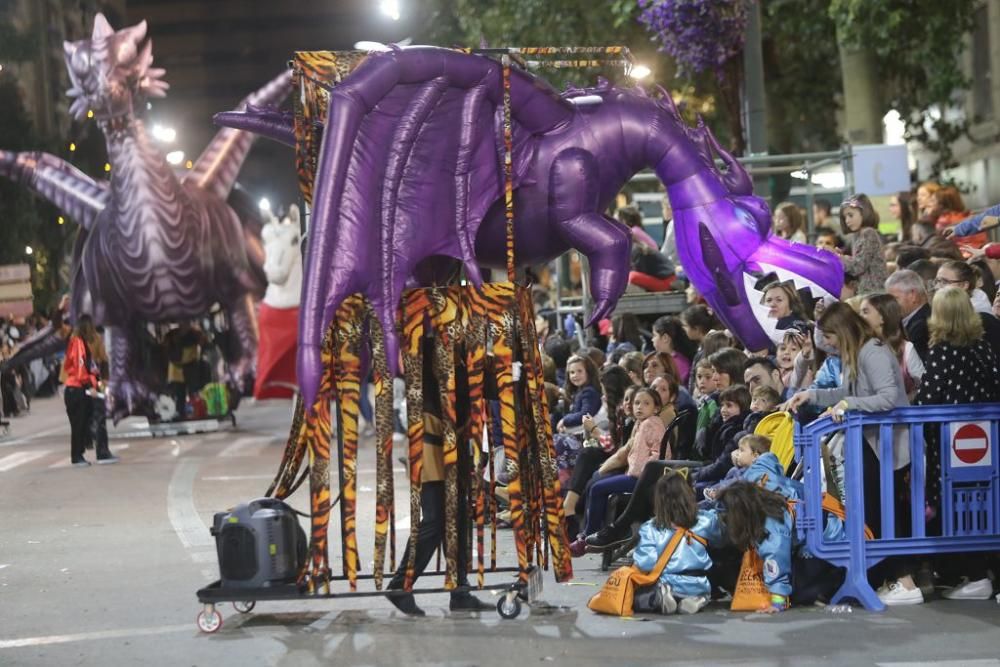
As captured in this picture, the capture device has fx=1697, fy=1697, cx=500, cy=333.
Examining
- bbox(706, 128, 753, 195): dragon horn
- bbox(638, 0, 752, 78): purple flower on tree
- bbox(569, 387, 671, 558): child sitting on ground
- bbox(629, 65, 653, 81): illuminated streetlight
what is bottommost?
bbox(569, 387, 671, 558): child sitting on ground

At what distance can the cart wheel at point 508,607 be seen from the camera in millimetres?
9219

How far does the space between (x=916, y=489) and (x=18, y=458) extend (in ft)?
51.6

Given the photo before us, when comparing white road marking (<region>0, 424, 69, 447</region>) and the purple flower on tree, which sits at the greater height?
the purple flower on tree

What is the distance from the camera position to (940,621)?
8.63 m

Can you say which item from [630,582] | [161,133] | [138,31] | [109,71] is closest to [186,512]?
[630,582]

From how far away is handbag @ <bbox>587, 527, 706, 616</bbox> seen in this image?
922 cm

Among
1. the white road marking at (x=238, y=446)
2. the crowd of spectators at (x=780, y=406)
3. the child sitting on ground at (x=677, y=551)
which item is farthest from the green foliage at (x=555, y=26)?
the child sitting on ground at (x=677, y=551)

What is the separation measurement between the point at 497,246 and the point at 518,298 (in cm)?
61

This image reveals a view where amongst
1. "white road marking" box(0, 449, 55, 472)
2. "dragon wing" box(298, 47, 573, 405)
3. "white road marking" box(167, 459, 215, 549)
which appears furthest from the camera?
"white road marking" box(0, 449, 55, 472)

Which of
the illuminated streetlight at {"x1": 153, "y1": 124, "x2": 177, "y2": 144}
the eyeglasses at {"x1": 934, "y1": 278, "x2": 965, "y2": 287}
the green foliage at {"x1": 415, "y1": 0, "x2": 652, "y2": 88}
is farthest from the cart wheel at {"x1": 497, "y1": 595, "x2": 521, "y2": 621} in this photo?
the green foliage at {"x1": 415, "y1": 0, "x2": 652, "y2": 88}

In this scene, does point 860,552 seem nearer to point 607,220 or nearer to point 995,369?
point 995,369

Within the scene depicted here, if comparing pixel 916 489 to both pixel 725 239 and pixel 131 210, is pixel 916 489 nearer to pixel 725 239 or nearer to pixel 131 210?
pixel 725 239

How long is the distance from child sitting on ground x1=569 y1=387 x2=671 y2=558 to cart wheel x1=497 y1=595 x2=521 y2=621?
1.76 metres

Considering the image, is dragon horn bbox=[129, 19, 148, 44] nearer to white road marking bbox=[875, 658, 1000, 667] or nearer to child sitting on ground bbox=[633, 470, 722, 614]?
child sitting on ground bbox=[633, 470, 722, 614]
